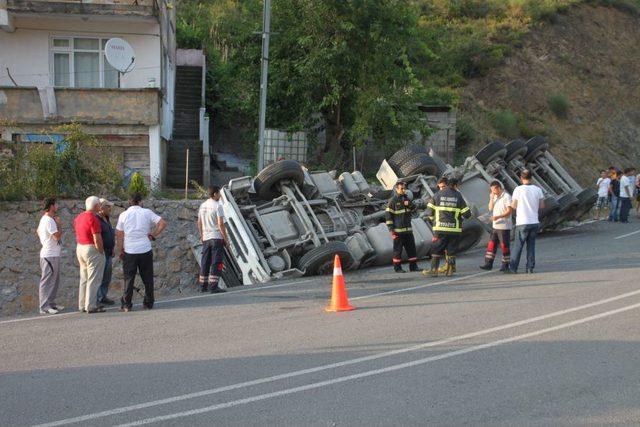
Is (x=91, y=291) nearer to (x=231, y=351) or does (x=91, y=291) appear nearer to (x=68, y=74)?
(x=231, y=351)

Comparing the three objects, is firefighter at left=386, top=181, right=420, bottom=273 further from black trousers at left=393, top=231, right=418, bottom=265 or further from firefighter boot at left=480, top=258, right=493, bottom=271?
firefighter boot at left=480, top=258, right=493, bottom=271

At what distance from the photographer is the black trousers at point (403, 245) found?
13.9 metres

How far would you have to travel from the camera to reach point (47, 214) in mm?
11352

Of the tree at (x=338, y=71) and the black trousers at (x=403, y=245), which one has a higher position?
the tree at (x=338, y=71)

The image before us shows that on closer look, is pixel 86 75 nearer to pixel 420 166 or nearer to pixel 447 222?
pixel 420 166

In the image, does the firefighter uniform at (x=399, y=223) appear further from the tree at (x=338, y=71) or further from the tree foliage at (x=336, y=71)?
the tree at (x=338, y=71)

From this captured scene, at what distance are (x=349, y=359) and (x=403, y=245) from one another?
6.40 meters

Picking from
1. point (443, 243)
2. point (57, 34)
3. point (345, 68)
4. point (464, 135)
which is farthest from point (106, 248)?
point (464, 135)

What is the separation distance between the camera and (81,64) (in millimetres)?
23750

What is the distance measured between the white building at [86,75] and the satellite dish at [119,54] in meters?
0.77

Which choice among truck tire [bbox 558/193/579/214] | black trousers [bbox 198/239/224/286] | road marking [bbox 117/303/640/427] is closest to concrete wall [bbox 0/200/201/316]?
black trousers [bbox 198/239/224/286]

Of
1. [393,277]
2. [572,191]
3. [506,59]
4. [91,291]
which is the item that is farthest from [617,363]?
[506,59]

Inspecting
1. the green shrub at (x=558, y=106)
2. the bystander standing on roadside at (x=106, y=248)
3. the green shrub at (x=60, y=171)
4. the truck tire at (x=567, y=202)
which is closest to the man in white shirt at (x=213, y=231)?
the bystander standing on roadside at (x=106, y=248)

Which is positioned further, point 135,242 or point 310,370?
point 135,242
